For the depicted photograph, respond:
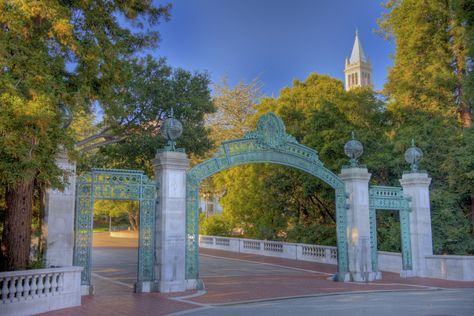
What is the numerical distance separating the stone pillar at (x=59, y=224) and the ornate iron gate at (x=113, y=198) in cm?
56

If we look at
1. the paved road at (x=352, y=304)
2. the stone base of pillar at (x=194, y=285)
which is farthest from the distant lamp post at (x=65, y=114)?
the stone base of pillar at (x=194, y=285)

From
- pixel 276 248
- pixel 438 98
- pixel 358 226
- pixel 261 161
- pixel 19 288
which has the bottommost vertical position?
pixel 276 248

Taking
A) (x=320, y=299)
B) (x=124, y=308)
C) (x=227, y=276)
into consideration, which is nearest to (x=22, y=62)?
(x=124, y=308)

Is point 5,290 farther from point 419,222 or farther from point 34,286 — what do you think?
point 419,222

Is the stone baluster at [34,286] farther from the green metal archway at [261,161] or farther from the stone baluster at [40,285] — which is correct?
the green metal archway at [261,161]

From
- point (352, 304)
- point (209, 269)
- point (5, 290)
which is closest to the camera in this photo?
point (5, 290)

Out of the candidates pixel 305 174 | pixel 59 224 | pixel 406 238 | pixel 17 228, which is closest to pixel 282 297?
pixel 59 224

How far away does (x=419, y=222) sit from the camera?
55.2ft

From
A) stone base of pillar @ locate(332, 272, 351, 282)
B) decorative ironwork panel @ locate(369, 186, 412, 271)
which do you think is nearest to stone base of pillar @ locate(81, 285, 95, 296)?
stone base of pillar @ locate(332, 272, 351, 282)

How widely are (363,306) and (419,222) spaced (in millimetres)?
7728

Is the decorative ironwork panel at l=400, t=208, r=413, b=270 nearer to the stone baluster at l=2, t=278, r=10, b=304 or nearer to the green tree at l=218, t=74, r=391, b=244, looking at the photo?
the green tree at l=218, t=74, r=391, b=244

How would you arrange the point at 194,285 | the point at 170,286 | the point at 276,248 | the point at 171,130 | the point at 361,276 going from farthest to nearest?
1. the point at 276,248
2. the point at 361,276
3. the point at 171,130
4. the point at 194,285
5. the point at 170,286

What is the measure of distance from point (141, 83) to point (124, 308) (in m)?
10.5

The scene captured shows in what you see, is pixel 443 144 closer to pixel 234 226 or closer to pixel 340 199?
pixel 340 199
